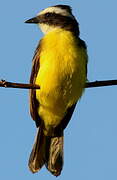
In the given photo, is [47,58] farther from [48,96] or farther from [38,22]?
[38,22]

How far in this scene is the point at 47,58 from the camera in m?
7.05

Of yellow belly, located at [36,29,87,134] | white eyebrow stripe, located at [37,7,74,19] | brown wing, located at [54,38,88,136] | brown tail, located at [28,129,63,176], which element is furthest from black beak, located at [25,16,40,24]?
brown tail, located at [28,129,63,176]

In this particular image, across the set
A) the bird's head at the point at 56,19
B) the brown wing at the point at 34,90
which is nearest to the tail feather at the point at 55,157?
the brown wing at the point at 34,90

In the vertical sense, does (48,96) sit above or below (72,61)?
below

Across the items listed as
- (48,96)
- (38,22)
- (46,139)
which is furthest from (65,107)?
(38,22)

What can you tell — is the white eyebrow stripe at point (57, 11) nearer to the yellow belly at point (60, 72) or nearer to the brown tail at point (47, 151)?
the yellow belly at point (60, 72)

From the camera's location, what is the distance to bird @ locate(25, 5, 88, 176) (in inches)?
274

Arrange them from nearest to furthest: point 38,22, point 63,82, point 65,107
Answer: point 63,82, point 65,107, point 38,22

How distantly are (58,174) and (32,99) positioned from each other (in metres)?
1.30

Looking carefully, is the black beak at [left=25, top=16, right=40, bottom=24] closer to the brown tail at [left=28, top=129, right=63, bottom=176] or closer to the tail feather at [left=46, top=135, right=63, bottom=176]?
the brown tail at [left=28, top=129, right=63, bottom=176]

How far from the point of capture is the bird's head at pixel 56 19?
7.81m

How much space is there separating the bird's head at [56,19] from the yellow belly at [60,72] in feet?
1.02

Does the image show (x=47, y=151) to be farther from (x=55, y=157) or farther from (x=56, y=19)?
(x=56, y=19)

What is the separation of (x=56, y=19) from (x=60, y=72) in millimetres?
1333
